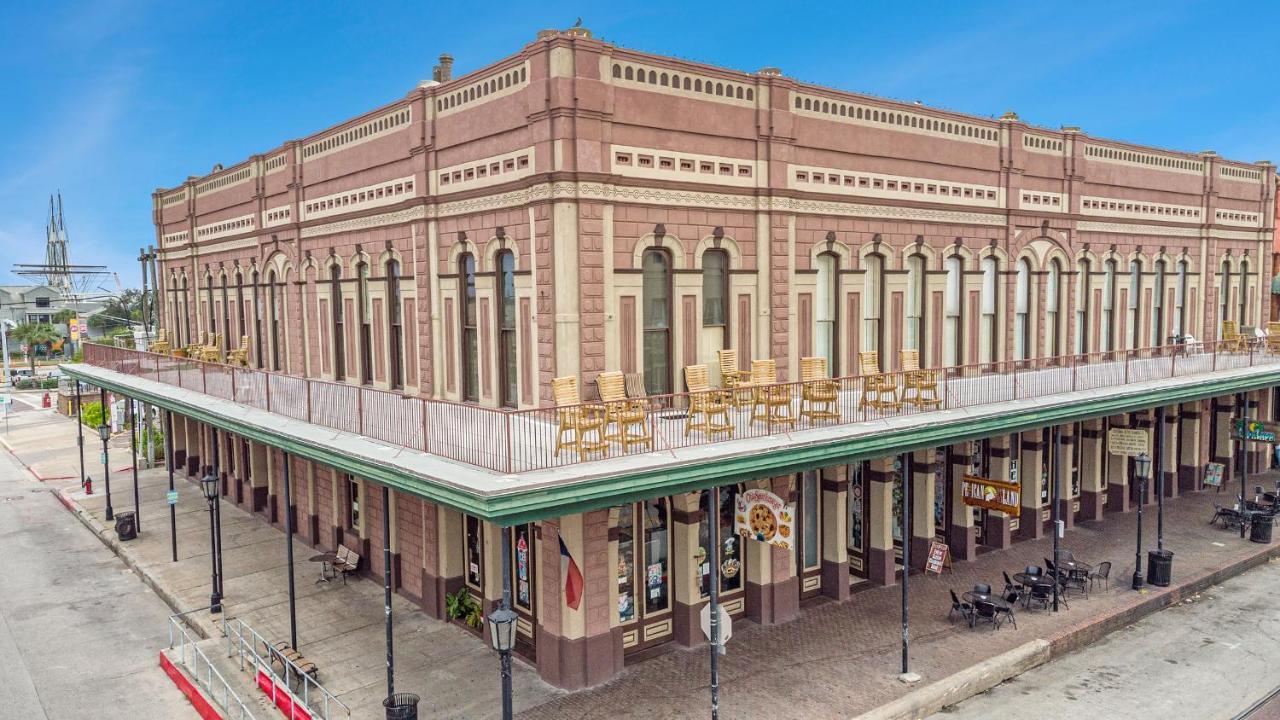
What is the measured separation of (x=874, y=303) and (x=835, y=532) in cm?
512

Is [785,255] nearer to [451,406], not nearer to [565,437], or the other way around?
[565,437]

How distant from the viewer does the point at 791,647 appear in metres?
14.9

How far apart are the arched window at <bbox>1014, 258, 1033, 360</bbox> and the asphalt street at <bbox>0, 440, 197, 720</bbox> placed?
19.8 m

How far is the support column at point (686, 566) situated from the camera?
14.8 m

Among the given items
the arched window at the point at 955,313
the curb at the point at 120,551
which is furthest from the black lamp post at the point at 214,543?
the arched window at the point at 955,313

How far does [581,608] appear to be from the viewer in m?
13.3

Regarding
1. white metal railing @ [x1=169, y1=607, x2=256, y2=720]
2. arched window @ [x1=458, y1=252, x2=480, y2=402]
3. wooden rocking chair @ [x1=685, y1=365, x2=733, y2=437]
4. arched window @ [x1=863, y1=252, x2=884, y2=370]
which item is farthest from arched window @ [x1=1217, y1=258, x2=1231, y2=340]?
white metal railing @ [x1=169, y1=607, x2=256, y2=720]

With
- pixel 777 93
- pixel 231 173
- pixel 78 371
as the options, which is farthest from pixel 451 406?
pixel 78 371

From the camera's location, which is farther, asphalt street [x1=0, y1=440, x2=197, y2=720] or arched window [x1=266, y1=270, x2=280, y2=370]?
arched window [x1=266, y1=270, x2=280, y2=370]

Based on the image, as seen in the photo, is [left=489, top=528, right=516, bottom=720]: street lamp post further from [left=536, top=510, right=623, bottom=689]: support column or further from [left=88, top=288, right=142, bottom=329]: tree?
[left=88, top=288, right=142, bottom=329]: tree

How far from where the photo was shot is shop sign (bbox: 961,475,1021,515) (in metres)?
16.7

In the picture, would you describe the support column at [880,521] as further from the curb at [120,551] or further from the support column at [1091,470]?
the curb at [120,551]

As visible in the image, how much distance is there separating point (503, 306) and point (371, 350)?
5.96 metres

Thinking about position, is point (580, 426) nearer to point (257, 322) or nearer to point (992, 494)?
point (992, 494)
